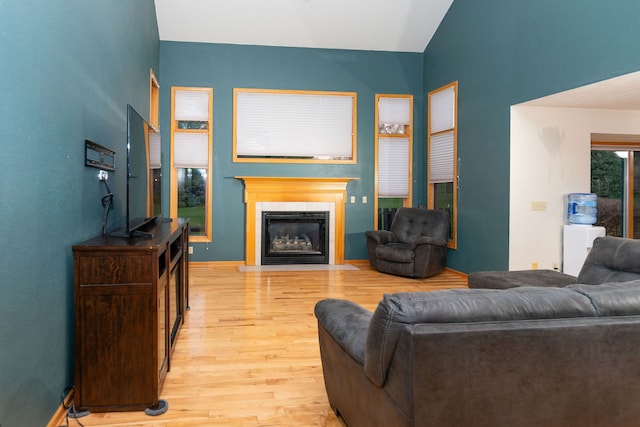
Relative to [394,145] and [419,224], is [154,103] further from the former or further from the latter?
[419,224]

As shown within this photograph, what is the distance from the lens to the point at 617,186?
23.0 ft

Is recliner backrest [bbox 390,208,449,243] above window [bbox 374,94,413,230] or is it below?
below

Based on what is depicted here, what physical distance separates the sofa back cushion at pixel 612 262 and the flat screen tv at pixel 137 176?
282 centimetres

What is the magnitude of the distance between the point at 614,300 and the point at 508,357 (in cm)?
42

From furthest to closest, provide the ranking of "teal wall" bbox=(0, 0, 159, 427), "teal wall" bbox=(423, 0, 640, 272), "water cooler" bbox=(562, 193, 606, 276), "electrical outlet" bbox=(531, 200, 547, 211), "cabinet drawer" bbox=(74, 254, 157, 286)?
1. "electrical outlet" bbox=(531, 200, 547, 211)
2. "water cooler" bbox=(562, 193, 606, 276)
3. "teal wall" bbox=(423, 0, 640, 272)
4. "cabinet drawer" bbox=(74, 254, 157, 286)
5. "teal wall" bbox=(0, 0, 159, 427)

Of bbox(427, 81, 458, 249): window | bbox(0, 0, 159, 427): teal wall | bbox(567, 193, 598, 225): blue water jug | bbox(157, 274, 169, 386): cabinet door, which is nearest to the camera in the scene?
bbox(0, 0, 159, 427): teal wall

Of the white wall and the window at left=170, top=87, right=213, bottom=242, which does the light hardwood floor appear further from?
the window at left=170, top=87, right=213, bottom=242

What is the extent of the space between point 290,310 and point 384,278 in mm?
2171

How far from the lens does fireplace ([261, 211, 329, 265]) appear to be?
7332mm

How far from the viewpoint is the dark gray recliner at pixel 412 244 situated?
628cm

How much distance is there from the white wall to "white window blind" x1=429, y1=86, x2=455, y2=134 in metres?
1.47

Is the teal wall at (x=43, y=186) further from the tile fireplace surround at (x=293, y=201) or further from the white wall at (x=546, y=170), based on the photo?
the white wall at (x=546, y=170)

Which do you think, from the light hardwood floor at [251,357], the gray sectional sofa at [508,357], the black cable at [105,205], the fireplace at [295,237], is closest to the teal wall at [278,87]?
the fireplace at [295,237]

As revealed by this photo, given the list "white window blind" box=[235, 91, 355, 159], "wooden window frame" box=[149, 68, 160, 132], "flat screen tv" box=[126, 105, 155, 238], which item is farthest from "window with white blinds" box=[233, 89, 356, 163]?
"flat screen tv" box=[126, 105, 155, 238]
